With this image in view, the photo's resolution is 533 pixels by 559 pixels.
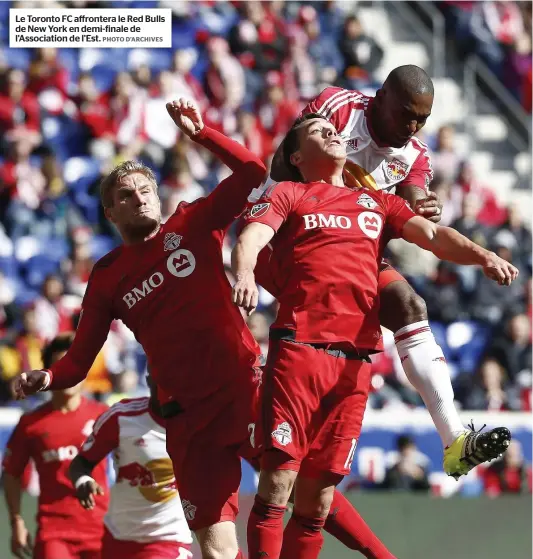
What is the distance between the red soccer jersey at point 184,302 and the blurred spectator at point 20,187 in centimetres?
625

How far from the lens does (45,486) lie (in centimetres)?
794

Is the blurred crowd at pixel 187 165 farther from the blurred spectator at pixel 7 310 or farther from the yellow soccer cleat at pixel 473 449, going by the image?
the yellow soccer cleat at pixel 473 449

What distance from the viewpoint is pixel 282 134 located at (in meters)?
14.0

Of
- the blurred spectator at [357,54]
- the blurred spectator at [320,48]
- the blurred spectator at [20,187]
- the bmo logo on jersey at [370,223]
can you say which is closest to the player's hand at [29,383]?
the bmo logo on jersey at [370,223]

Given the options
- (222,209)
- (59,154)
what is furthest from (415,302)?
(59,154)

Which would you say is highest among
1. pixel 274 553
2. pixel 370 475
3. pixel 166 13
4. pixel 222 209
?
pixel 166 13

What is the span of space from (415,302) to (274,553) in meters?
1.35

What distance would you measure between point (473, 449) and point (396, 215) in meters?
1.15

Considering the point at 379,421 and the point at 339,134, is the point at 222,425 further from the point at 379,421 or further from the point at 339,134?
the point at 379,421

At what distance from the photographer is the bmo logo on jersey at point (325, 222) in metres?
5.66

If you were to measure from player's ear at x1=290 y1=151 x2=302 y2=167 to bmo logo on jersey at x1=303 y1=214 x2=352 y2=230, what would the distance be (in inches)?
15.3

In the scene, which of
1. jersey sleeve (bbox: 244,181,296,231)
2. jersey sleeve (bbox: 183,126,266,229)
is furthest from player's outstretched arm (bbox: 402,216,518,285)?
jersey sleeve (bbox: 183,126,266,229)

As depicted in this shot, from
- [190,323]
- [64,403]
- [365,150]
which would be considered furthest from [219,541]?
[64,403]

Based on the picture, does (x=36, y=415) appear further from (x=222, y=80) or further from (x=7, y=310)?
(x=222, y=80)
